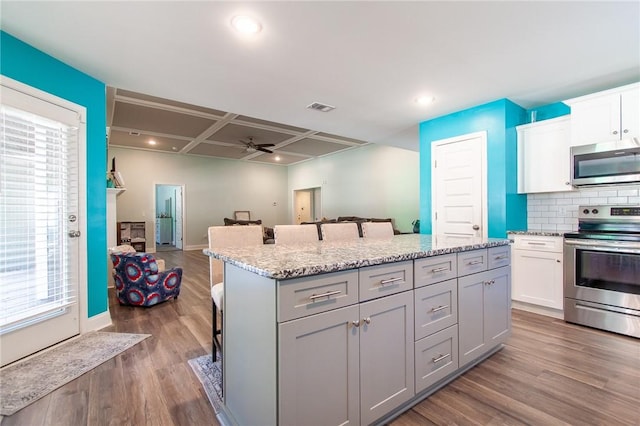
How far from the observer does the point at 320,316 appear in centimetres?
125

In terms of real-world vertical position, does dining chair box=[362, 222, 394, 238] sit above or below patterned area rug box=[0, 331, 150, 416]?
above

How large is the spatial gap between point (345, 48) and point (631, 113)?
279 cm

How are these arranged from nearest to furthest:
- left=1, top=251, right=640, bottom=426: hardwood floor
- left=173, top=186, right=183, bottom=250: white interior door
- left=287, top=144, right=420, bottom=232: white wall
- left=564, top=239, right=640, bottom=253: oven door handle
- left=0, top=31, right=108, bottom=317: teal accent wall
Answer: left=1, top=251, right=640, bottom=426: hardwood floor, left=0, top=31, right=108, bottom=317: teal accent wall, left=564, top=239, right=640, bottom=253: oven door handle, left=287, top=144, right=420, bottom=232: white wall, left=173, top=186, right=183, bottom=250: white interior door

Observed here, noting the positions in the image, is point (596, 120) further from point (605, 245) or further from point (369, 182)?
point (369, 182)

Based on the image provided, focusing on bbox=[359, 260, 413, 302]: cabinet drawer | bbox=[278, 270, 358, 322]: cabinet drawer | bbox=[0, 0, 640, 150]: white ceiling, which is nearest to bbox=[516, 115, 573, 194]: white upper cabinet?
bbox=[0, 0, 640, 150]: white ceiling

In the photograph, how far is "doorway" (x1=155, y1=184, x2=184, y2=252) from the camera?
921 cm

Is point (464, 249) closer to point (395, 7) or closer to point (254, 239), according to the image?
point (254, 239)

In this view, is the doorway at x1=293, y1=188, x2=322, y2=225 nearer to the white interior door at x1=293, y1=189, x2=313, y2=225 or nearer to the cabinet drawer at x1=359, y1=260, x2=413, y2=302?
the white interior door at x1=293, y1=189, x2=313, y2=225

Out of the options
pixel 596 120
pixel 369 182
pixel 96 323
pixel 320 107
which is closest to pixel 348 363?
pixel 96 323

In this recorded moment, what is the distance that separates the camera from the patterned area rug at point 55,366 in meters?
1.79

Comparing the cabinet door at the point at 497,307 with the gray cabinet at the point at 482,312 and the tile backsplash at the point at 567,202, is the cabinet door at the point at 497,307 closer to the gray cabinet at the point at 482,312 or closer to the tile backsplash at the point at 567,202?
the gray cabinet at the point at 482,312

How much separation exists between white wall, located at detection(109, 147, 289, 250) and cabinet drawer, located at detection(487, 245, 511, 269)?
28.1 feet

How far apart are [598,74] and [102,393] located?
16.2 ft

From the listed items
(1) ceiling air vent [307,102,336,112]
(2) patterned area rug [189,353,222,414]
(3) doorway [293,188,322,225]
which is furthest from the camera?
(3) doorway [293,188,322,225]
